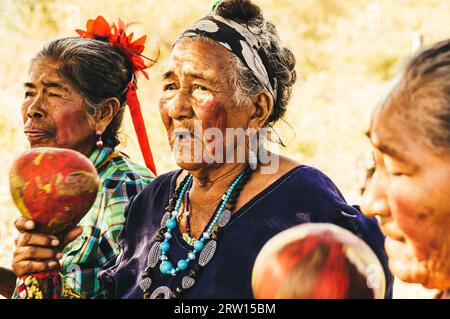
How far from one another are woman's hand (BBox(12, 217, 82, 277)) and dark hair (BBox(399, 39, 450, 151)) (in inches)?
56.2

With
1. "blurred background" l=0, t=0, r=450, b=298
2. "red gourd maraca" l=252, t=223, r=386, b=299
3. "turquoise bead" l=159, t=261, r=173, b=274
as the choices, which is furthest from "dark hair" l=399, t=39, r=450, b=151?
"blurred background" l=0, t=0, r=450, b=298

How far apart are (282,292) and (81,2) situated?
8.38 metres

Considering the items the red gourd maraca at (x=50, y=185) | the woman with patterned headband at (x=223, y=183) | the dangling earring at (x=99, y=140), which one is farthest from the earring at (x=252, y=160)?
the dangling earring at (x=99, y=140)

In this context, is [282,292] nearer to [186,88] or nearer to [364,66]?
[186,88]

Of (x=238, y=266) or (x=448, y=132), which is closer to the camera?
(x=448, y=132)

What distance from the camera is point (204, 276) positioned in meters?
2.41

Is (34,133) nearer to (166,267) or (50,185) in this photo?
(50,185)

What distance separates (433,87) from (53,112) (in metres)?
2.17

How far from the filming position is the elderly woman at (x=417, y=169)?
4.82 feet

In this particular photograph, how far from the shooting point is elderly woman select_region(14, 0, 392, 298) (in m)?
2.43

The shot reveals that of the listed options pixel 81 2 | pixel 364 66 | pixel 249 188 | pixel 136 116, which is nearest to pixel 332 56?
pixel 364 66

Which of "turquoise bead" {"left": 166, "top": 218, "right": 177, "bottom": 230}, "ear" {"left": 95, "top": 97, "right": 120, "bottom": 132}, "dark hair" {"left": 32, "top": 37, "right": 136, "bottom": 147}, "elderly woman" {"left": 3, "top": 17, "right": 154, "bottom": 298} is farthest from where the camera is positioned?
"ear" {"left": 95, "top": 97, "right": 120, "bottom": 132}

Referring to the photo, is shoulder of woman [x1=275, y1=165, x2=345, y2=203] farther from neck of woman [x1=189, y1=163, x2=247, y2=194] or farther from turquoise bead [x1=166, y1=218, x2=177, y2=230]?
turquoise bead [x1=166, y1=218, x2=177, y2=230]
